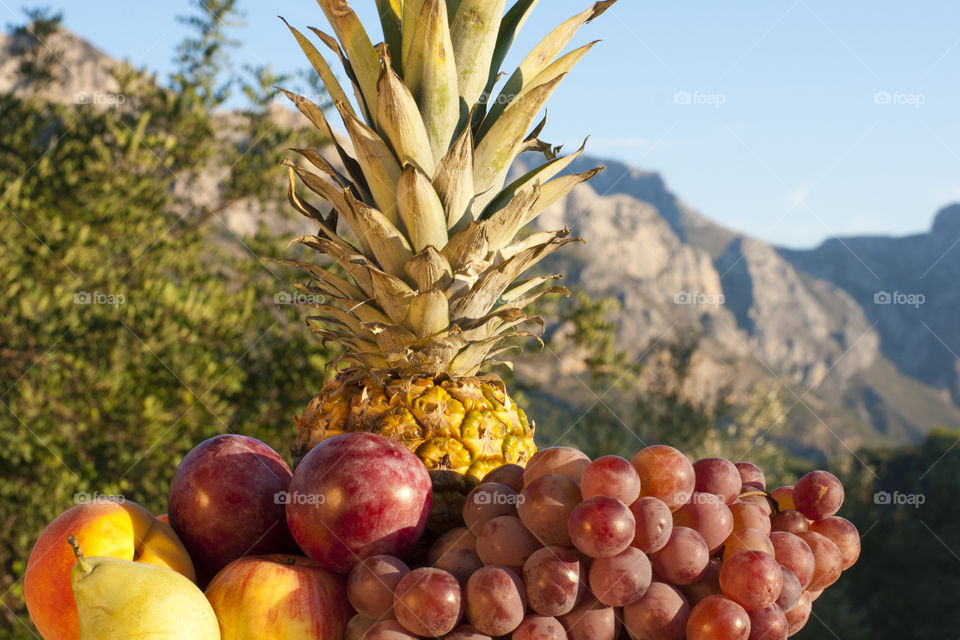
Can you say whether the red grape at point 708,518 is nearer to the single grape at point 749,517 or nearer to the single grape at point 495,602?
the single grape at point 749,517

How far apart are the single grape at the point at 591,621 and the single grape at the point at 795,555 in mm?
601

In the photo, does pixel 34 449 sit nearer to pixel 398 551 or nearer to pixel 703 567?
pixel 398 551

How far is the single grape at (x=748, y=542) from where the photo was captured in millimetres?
2307

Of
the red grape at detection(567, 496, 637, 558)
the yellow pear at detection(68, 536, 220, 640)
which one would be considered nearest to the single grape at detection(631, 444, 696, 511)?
the red grape at detection(567, 496, 637, 558)

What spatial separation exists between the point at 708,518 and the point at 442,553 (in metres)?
0.88

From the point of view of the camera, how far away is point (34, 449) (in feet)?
23.1

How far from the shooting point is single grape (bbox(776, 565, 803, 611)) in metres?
2.26

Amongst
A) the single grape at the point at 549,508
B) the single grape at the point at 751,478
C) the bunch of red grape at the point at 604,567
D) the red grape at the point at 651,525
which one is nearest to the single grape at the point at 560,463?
the bunch of red grape at the point at 604,567

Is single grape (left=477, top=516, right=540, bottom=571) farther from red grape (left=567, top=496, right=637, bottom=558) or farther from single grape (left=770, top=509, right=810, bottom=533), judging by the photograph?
single grape (left=770, top=509, right=810, bottom=533)

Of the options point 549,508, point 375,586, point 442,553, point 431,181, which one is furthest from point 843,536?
point 431,181

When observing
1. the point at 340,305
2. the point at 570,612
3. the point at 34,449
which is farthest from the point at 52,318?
the point at 570,612

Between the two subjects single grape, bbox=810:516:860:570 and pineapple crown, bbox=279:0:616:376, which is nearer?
single grape, bbox=810:516:860:570

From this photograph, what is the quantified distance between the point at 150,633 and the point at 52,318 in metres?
5.85

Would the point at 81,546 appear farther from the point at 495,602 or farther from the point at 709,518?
the point at 709,518
